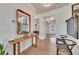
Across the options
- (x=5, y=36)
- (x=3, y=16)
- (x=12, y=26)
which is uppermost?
(x=3, y=16)

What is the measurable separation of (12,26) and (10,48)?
54 cm

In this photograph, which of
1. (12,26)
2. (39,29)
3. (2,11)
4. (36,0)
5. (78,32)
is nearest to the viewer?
(36,0)

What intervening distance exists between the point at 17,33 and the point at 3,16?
605 mm

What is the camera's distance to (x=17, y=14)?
9.46 ft

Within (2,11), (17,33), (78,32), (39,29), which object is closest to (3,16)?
(2,11)

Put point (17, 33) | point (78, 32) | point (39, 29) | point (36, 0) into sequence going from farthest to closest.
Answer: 1. point (39, 29)
2. point (17, 33)
3. point (78, 32)
4. point (36, 0)

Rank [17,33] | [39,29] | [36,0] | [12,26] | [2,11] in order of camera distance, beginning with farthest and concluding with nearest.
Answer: [39,29]
[17,33]
[12,26]
[2,11]
[36,0]

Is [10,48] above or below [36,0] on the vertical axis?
below

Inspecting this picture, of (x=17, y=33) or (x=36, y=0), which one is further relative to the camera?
(x=17, y=33)

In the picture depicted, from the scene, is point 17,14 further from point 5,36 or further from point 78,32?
point 78,32
